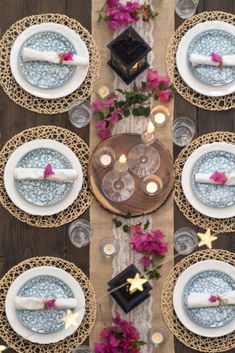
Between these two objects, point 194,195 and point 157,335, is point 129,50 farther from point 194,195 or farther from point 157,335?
point 157,335

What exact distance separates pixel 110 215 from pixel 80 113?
1.40 ft

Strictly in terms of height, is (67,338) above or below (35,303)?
below

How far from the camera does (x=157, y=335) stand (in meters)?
2.92

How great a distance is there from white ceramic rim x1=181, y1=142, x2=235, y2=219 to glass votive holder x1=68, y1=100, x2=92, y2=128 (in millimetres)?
437

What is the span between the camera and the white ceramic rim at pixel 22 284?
9.39ft

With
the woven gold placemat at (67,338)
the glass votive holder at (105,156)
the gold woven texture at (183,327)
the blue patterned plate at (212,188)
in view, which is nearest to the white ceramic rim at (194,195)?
the blue patterned plate at (212,188)

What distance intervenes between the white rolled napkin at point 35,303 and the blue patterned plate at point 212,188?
65cm

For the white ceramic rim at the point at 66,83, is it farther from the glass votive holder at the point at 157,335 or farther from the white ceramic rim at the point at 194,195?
the glass votive holder at the point at 157,335

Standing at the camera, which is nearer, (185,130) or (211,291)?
(211,291)

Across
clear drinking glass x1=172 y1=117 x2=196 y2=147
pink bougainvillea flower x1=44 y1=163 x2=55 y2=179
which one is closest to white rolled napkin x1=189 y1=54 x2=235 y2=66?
clear drinking glass x1=172 y1=117 x2=196 y2=147

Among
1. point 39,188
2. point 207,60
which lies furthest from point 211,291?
point 207,60

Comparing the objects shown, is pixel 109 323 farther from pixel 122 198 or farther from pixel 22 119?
pixel 22 119

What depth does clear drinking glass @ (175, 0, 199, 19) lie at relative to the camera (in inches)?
122

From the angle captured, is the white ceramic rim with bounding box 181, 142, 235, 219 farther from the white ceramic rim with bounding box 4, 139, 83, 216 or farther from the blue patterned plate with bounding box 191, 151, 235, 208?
the white ceramic rim with bounding box 4, 139, 83, 216
